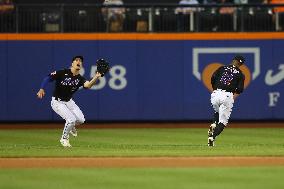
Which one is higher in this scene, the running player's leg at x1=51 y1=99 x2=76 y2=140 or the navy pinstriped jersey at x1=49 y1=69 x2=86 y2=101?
the navy pinstriped jersey at x1=49 y1=69 x2=86 y2=101

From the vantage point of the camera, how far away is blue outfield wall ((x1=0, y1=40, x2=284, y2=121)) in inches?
904

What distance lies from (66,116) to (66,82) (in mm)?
728

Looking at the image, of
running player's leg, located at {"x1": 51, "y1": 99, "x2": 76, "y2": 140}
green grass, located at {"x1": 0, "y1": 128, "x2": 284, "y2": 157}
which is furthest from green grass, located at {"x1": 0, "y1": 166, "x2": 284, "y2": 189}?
running player's leg, located at {"x1": 51, "y1": 99, "x2": 76, "y2": 140}

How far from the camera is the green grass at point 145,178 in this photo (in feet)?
34.7

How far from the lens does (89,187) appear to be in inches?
412

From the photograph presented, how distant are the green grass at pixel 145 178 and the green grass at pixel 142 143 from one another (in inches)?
82.8

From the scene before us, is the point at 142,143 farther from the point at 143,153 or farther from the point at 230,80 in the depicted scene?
the point at 143,153

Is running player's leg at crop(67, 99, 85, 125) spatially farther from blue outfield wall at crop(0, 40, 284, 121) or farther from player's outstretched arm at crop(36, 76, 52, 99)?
blue outfield wall at crop(0, 40, 284, 121)

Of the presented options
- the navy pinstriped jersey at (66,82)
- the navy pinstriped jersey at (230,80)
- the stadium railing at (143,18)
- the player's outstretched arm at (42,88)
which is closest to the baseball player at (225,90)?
the navy pinstriped jersey at (230,80)

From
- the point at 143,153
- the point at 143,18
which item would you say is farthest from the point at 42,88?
the point at 143,18

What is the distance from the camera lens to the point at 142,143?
17.3 m

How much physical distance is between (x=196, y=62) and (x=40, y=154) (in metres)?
9.51

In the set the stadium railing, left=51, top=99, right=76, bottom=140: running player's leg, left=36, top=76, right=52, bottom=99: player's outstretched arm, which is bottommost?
left=51, top=99, right=76, bottom=140: running player's leg

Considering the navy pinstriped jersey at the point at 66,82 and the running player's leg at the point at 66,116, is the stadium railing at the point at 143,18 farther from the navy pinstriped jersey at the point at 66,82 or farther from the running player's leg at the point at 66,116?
the running player's leg at the point at 66,116
